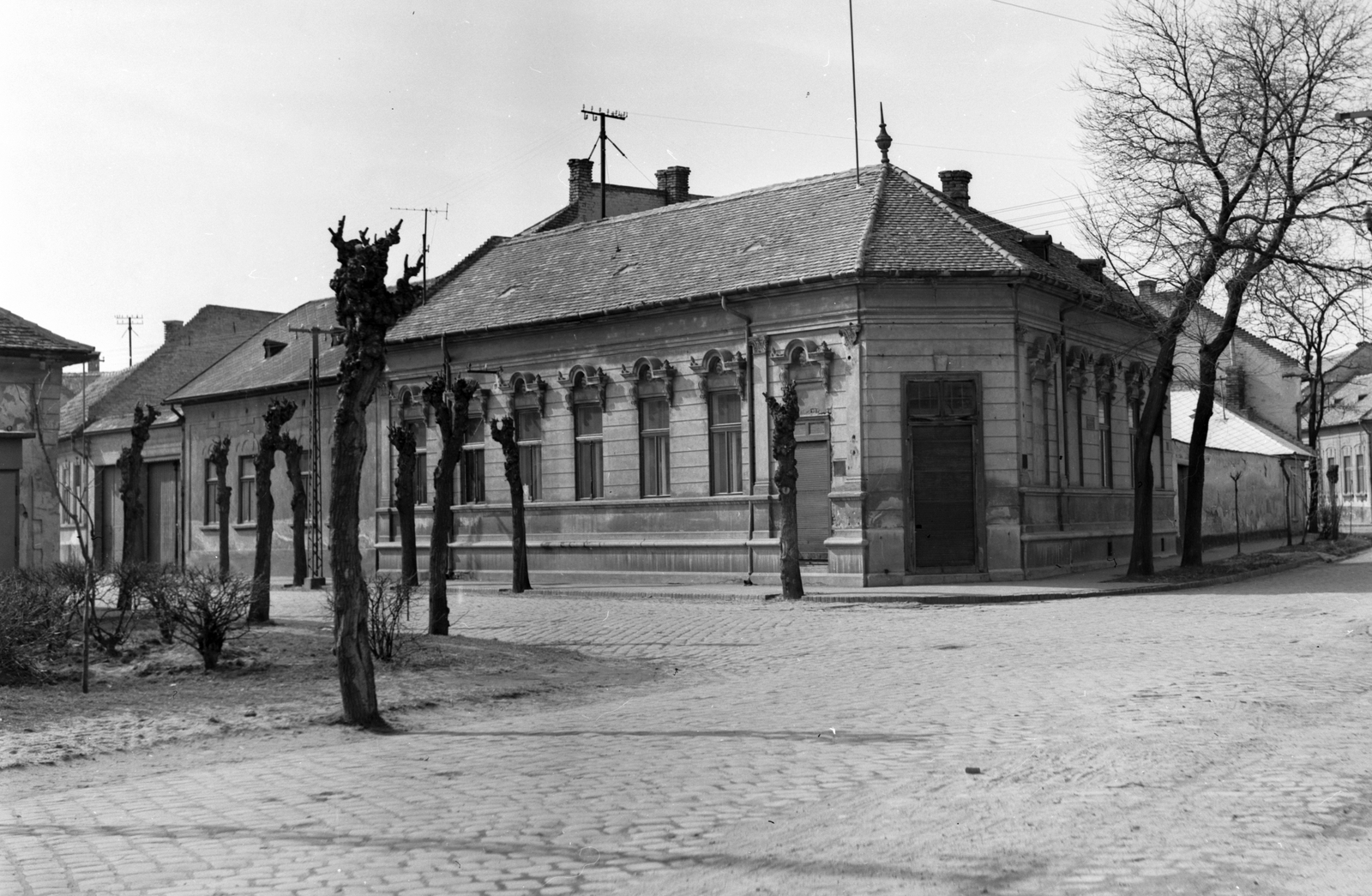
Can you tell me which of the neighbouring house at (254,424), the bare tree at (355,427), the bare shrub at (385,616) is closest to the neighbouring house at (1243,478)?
the neighbouring house at (254,424)

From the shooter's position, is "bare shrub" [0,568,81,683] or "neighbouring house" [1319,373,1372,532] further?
"neighbouring house" [1319,373,1372,532]

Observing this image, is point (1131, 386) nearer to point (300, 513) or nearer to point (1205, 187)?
point (1205, 187)

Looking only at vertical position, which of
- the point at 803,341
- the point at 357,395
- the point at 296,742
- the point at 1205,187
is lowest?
the point at 296,742

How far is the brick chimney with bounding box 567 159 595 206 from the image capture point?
1756 inches

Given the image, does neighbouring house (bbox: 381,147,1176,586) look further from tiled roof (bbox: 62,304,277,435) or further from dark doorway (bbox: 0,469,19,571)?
tiled roof (bbox: 62,304,277,435)

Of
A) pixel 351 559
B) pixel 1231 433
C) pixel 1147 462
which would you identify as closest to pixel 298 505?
pixel 1147 462

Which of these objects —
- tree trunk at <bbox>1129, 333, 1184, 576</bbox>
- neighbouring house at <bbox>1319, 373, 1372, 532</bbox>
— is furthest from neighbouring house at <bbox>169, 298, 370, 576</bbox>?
neighbouring house at <bbox>1319, 373, 1372, 532</bbox>

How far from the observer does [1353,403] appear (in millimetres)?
78625

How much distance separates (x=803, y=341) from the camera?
28.7 metres

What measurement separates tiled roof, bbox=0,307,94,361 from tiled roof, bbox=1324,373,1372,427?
7219cm

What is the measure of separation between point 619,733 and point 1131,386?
2792 centimetres

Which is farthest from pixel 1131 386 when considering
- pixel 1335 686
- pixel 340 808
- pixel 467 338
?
pixel 340 808

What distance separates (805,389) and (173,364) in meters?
36.0

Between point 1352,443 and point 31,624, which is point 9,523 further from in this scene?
point 1352,443
